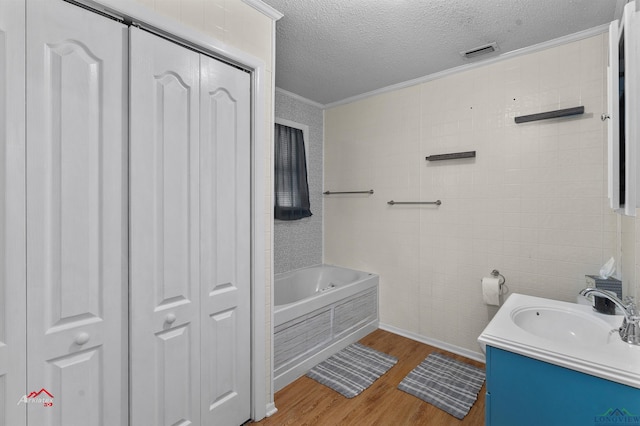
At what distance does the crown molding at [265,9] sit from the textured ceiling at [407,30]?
34mm

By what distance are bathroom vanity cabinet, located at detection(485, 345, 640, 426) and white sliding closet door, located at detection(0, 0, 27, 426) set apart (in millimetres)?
1884

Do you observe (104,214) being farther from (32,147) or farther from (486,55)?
(486,55)

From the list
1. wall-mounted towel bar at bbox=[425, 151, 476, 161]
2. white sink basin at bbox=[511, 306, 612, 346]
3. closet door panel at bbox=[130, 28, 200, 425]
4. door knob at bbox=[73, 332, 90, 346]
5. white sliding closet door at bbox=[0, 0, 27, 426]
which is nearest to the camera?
white sliding closet door at bbox=[0, 0, 27, 426]

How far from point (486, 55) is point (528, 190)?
1.11 m

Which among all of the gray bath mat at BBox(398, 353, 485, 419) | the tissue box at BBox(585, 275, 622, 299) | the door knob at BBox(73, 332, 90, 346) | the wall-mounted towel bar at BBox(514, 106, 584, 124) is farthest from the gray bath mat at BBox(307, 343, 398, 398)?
the wall-mounted towel bar at BBox(514, 106, 584, 124)

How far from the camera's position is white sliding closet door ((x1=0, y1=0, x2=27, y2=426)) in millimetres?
1088

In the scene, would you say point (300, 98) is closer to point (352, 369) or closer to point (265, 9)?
point (265, 9)

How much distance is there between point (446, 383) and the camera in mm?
2352

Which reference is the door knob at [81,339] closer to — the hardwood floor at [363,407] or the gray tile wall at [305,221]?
the hardwood floor at [363,407]

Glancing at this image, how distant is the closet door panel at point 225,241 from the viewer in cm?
166

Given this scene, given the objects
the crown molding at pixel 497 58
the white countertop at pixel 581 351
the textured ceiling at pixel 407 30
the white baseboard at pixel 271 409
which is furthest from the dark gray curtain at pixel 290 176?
the white countertop at pixel 581 351

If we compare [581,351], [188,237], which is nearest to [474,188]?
[581,351]

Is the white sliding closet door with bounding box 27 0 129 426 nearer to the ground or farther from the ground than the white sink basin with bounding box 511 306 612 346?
farther from the ground

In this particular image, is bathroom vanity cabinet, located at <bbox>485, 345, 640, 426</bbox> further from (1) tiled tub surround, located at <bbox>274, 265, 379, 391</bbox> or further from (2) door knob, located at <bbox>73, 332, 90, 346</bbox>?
(2) door knob, located at <bbox>73, 332, 90, 346</bbox>
